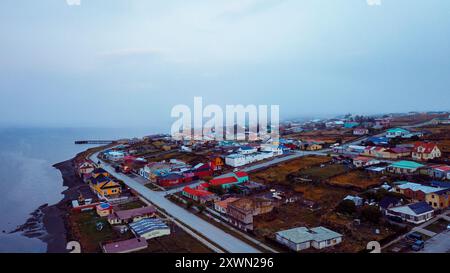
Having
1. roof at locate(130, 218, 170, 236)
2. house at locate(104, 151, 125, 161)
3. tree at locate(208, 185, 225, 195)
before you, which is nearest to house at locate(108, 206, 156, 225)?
roof at locate(130, 218, 170, 236)

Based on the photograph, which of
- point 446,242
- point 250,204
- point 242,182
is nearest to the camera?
point 446,242

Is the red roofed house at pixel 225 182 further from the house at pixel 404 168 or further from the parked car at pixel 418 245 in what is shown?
the parked car at pixel 418 245

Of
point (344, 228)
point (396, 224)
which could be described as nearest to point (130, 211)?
point (344, 228)

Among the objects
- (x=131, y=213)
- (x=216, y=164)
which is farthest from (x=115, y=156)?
(x=131, y=213)

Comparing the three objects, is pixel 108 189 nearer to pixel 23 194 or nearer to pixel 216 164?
pixel 23 194

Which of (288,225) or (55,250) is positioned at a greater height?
(288,225)

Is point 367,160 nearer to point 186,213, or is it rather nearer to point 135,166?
point 186,213
